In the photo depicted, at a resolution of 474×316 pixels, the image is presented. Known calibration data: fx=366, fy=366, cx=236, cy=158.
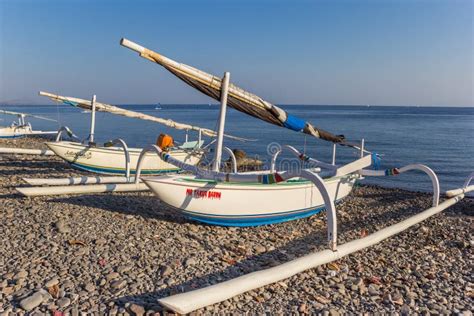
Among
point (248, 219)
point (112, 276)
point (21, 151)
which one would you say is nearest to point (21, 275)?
point (112, 276)

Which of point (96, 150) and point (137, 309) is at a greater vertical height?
point (96, 150)

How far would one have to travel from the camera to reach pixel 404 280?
6.31m

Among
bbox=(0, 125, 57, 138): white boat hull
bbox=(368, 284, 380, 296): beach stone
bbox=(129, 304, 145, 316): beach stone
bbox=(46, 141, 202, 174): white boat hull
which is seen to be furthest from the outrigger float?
bbox=(0, 125, 57, 138): white boat hull

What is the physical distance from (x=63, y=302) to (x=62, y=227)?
303cm

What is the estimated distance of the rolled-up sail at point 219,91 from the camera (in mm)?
A: 7328

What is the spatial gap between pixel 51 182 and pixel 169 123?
6.08m

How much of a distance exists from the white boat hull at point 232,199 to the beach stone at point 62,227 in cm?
184

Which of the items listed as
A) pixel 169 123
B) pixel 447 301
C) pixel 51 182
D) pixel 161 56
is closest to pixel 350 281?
pixel 447 301

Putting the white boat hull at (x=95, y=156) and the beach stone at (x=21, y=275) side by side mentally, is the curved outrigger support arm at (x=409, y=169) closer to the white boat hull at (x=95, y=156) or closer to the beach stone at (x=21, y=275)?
the white boat hull at (x=95, y=156)

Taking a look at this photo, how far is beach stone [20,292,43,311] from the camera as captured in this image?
466cm

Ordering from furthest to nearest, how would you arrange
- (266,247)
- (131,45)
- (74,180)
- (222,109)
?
(74,180)
(222,109)
(266,247)
(131,45)

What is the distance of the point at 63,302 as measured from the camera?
4.80 meters

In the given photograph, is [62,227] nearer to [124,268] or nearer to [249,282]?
[124,268]

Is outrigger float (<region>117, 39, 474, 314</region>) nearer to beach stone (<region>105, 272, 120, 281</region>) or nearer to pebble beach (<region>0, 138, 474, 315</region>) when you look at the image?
pebble beach (<region>0, 138, 474, 315</region>)
